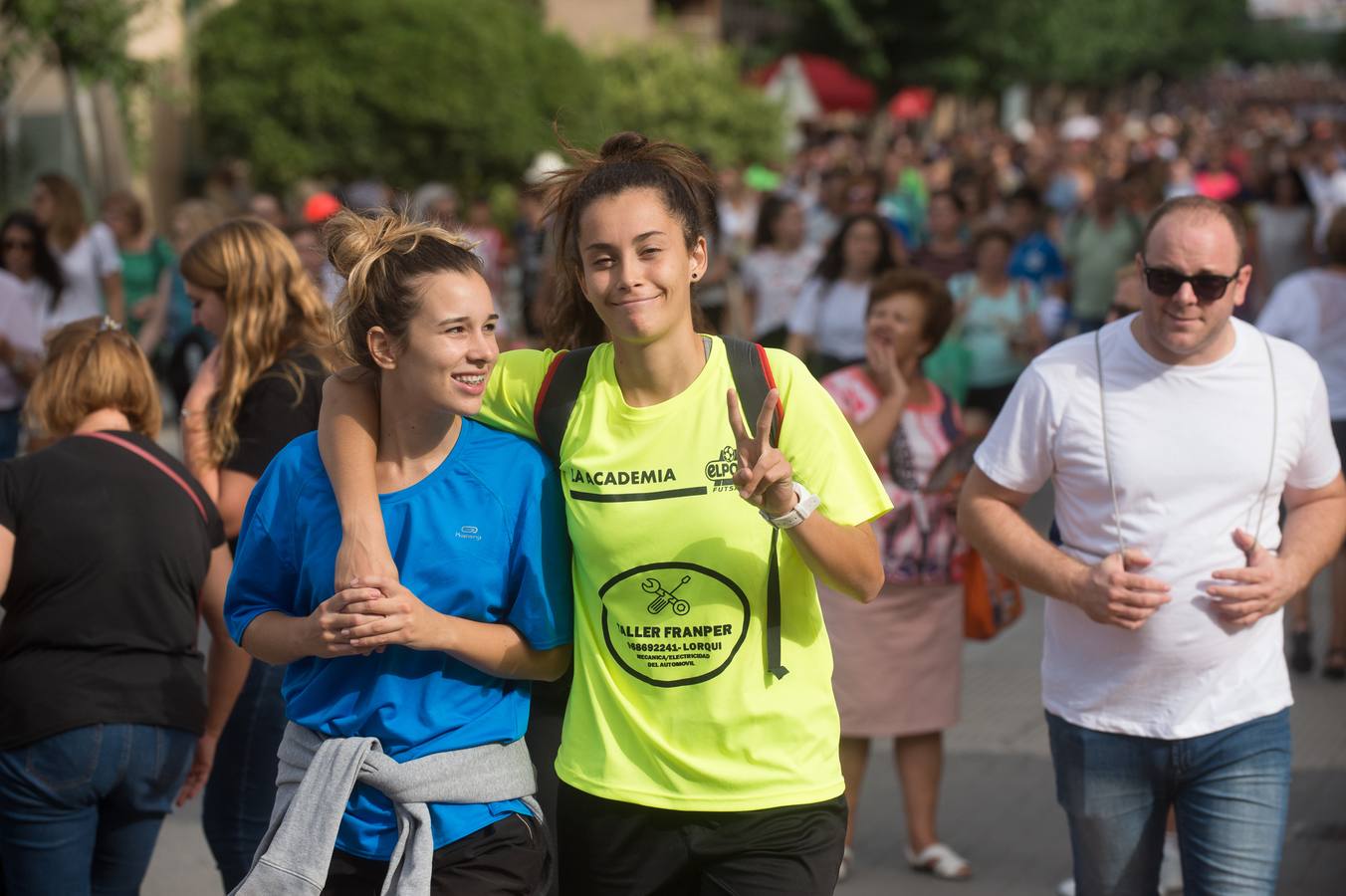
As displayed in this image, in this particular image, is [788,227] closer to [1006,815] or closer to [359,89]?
[1006,815]

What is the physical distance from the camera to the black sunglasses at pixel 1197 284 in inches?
148

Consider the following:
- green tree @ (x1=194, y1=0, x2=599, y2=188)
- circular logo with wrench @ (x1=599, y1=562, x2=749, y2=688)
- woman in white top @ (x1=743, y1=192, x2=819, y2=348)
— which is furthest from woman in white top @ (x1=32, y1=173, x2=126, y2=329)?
green tree @ (x1=194, y1=0, x2=599, y2=188)

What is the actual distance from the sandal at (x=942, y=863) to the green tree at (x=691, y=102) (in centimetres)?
2441

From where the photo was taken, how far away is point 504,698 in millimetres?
3146

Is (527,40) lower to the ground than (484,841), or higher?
higher

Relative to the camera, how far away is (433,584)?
304 cm

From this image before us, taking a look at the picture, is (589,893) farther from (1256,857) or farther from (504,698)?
(1256,857)

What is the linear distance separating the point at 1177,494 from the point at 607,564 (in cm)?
140

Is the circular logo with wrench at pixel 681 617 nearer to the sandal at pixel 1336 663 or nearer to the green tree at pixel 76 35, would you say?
the sandal at pixel 1336 663

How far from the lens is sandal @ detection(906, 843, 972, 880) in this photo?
220 inches

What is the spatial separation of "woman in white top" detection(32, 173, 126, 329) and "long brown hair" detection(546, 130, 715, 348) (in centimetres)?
720

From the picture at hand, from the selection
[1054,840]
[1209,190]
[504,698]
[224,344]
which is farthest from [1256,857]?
[1209,190]

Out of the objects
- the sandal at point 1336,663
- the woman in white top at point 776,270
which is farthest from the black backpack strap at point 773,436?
the woman in white top at point 776,270

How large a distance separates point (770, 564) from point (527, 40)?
21982 millimetres
